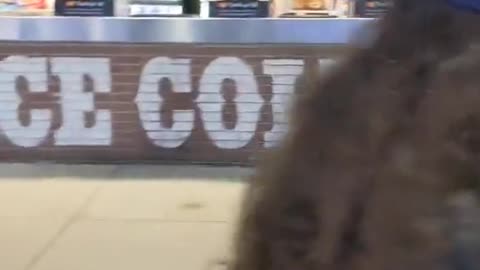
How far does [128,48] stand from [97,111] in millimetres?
206

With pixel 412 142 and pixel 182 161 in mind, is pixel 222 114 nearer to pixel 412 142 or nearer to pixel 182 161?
pixel 182 161

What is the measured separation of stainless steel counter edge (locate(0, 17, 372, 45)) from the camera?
9.09 ft

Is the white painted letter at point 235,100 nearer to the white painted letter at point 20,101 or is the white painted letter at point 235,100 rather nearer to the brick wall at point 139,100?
the brick wall at point 139,100

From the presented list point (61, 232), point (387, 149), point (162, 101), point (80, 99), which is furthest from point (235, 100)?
point (387, 149)

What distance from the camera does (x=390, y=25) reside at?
0.61 metres

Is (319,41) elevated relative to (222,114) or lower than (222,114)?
elevated

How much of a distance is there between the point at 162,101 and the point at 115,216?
0.53m

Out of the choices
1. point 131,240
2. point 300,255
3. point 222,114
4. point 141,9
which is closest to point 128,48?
point 141,9

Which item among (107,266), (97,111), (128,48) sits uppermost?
(128,48)

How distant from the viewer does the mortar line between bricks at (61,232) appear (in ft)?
7.34

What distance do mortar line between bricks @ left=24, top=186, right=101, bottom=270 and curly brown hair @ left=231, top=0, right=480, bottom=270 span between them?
166 centimetres

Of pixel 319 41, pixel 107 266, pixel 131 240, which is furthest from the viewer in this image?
pixel 319 41

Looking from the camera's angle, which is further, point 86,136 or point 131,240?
point 86,136

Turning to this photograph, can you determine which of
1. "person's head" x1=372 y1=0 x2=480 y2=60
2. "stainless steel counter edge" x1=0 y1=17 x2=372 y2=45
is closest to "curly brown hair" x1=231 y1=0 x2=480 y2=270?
"person's head" x1=372 y1=0 x2=480 y2=60
